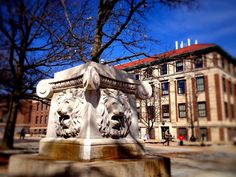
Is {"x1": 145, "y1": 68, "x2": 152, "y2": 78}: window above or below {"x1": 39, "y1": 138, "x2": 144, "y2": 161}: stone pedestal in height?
above

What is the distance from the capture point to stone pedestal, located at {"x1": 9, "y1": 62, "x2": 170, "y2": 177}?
107 inches

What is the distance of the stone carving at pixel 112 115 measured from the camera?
3080mm

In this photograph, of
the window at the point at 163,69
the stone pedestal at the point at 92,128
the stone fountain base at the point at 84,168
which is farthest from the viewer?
the window at the point at 163,69

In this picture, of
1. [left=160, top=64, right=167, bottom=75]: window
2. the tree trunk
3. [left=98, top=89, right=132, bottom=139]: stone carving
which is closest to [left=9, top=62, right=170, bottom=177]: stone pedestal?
[left=98, top=89, right=132, bottom=139]: stone carving

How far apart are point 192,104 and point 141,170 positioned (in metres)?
1.15

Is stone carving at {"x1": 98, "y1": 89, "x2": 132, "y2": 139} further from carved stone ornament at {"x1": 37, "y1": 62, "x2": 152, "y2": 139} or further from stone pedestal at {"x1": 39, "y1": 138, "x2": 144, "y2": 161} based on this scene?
stone pedestal at {"x1": 39, "y1": 138, "x2": 144, "y2": 161}

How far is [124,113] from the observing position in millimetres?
3365

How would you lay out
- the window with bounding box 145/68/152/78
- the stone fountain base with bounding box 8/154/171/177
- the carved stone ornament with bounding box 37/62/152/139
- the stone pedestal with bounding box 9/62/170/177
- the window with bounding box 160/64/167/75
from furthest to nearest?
the window with bounding box 145/68/152/78, the window with bounding box 160/64/167/75, the carved stone ornament with bounding box 37/62/152/139, the stone pedestal with bounding box 9/62/170/177, the stone fountain base with bounding box 8/154/171/177

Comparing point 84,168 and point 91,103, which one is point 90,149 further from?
point 91,103

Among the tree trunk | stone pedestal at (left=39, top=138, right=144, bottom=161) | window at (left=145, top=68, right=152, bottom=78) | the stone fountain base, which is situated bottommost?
the stone fountain base

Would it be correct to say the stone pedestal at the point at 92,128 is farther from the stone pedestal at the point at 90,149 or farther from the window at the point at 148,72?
the window at the point at 148,72

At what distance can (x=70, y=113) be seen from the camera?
10.3 ft

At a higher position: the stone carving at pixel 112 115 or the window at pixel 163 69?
the window at pixel 163 69

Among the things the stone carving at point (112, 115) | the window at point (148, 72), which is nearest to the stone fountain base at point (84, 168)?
the stone carving at point (112, 115)
